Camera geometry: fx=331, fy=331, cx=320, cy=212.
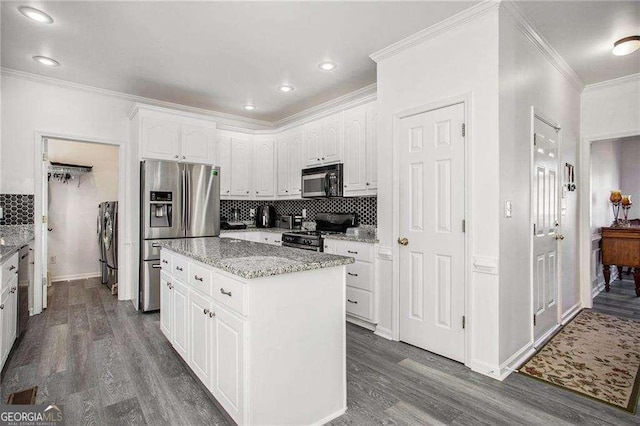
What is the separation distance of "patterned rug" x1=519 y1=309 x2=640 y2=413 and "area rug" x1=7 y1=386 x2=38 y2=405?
131 inches

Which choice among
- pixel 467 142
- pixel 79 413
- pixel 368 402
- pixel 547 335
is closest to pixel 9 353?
pixel 79 413

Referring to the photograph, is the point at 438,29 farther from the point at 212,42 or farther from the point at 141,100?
the point at 141,100

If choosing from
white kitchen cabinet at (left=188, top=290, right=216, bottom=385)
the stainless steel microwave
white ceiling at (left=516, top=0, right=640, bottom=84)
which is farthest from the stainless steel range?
white ceiling at (left=516, top=0, right=640, bottom=84)

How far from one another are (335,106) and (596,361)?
12.6 ft

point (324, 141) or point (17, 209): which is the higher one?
point (324, 141)

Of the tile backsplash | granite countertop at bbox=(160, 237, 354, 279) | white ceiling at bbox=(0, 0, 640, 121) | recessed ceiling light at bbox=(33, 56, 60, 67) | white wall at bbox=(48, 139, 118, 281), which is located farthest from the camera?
white wall at bbox=(48, 139, 118, 281)

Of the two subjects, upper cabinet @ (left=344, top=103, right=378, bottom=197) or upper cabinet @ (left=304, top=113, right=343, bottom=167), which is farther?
upper cabinet @ (left=304, top=113, right=343, bottom=167)

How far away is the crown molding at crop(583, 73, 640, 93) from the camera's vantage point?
367 centimetres

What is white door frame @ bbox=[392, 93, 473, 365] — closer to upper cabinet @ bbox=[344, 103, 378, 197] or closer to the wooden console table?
upper cabinet @ bbox=[344, 103, 378, 197]

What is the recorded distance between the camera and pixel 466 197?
8.30 ft

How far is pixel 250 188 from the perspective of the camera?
209 inches

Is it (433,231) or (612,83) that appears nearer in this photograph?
(433,231)

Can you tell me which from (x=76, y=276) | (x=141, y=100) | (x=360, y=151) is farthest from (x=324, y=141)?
(x=76, y=276)

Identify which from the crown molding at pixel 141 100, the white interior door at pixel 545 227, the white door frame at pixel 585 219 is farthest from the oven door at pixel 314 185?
the white door frame at pixel 585 219
